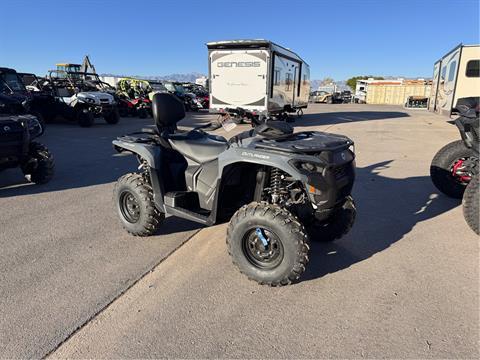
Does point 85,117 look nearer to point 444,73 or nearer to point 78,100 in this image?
point 78,100

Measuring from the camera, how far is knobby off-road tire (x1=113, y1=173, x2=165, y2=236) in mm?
3730

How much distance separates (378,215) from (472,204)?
1.07m

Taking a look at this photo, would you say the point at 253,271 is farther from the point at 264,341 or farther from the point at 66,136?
the point at 66,136

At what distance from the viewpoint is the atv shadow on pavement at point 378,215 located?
11.3 feet

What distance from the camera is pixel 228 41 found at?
42.9 feet

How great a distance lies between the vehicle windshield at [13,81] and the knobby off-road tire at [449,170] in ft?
A: 40.9

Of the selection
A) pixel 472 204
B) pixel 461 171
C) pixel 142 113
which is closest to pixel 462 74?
pixel 461 171

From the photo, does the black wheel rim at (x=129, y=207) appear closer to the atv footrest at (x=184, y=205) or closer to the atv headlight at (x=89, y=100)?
the atv footrest at (x=184, y=205)

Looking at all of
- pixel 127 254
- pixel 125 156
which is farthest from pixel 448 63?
pixel 127 254

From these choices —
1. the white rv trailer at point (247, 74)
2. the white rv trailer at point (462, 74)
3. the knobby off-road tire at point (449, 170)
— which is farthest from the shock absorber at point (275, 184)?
the white rv trailer at point (462, 74)

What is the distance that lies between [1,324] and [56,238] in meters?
1.49

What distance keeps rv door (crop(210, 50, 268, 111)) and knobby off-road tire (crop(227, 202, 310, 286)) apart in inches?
431

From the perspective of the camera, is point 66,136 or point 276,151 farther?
point 66,136

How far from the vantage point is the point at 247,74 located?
43.7 ft
